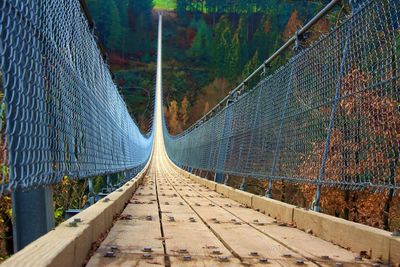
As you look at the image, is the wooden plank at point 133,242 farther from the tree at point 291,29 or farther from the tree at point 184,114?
the tree at point 184,114

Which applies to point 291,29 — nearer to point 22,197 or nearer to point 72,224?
point 72,224

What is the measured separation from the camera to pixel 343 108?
388cm

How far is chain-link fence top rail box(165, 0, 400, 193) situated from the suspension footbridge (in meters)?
0.01

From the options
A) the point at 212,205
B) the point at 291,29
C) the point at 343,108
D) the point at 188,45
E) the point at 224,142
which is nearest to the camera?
the point at 343,108

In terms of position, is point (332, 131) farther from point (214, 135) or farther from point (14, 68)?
point (214, 135)

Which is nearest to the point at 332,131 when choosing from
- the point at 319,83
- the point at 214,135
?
the point at 319,83

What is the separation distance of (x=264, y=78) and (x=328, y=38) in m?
2.48

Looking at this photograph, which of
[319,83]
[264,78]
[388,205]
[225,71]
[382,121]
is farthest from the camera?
[225,71]

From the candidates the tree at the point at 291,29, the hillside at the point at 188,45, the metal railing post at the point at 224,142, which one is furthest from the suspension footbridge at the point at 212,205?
the hillside at the point at 188,45

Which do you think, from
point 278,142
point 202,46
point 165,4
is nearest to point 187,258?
point 278,142

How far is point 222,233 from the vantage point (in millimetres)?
3691

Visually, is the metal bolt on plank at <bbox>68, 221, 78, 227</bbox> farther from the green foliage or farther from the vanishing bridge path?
the green foliage

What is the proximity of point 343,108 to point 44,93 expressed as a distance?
200 cm

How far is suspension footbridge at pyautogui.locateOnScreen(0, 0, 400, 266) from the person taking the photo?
2266mm
